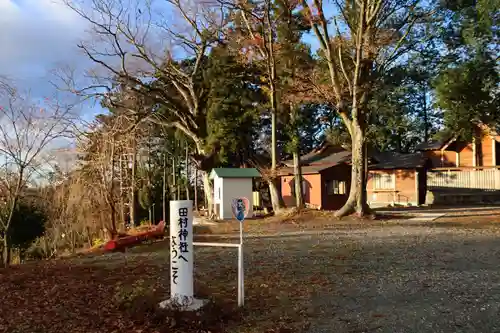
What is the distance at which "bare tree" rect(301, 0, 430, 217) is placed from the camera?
18.5 metres

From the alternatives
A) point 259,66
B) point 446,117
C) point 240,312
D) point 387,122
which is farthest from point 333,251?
point 387,122

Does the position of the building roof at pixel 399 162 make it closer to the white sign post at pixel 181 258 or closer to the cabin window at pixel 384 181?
the cabin window at pixel 384 181

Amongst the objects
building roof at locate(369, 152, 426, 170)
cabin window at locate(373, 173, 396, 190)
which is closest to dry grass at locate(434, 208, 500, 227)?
building roof at locate(369, 152, 426, 170)

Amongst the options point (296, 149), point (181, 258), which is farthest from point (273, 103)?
point (181, 258)

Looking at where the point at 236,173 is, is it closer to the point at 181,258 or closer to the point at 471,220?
the point at 471,220

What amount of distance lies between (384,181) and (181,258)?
26171mm

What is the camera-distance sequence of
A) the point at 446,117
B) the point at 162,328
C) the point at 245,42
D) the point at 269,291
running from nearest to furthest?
1. the point at 162,328
2. the point at 269,291
3. the point at 446,117
4. the point at 245,42

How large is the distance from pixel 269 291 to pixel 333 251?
164 inches

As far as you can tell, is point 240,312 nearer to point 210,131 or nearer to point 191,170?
point 210,131

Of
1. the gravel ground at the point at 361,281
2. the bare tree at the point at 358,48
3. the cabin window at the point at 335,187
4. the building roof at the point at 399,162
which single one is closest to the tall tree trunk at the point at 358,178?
the bare tree at the point at 358,48

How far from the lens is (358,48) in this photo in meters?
18.3

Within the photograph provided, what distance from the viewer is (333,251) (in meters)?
10.6

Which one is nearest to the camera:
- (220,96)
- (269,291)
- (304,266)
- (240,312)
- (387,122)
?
(240,312)

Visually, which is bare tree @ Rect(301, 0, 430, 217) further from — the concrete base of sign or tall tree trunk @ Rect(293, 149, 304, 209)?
the concrete base of sign
